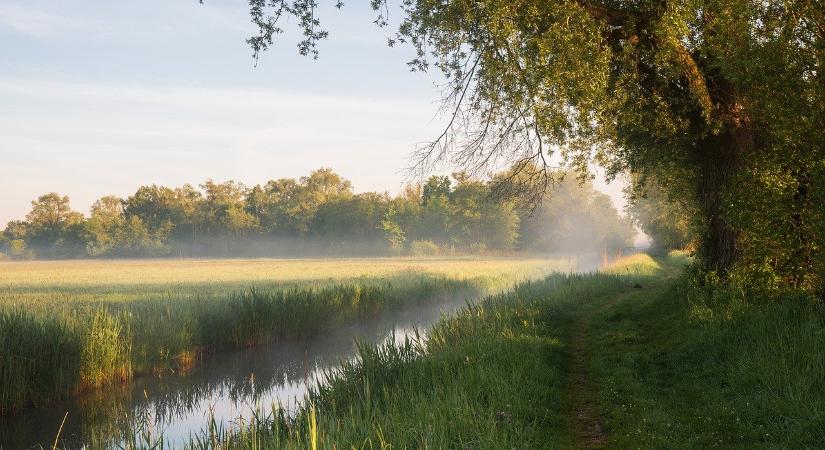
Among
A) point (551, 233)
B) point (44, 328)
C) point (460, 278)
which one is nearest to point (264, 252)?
point (551, 233)

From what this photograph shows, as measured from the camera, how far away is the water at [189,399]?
995cm

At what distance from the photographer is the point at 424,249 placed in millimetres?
89625

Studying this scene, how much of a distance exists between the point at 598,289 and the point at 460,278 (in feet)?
35.6

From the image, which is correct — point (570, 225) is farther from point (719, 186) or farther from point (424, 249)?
point (719, 186)

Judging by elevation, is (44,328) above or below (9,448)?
above

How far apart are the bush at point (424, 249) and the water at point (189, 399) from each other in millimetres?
69972

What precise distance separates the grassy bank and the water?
871mm

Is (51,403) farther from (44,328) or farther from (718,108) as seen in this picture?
(718,108)

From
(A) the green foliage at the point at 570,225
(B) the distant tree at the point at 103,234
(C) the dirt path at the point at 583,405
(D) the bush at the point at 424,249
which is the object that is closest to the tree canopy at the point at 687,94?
(C) the dirt path at the point at 583,405

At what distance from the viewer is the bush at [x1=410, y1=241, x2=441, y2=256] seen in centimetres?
8906

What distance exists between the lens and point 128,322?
13875mm

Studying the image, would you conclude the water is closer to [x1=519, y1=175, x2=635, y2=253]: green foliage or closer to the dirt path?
the dirt path

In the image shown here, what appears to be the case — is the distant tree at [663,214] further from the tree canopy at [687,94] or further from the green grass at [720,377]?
the green grass at [720,377]

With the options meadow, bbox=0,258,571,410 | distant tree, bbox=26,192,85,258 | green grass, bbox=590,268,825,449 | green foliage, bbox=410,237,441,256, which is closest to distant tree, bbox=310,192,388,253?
green foliage, bbox=410,237,441,256
